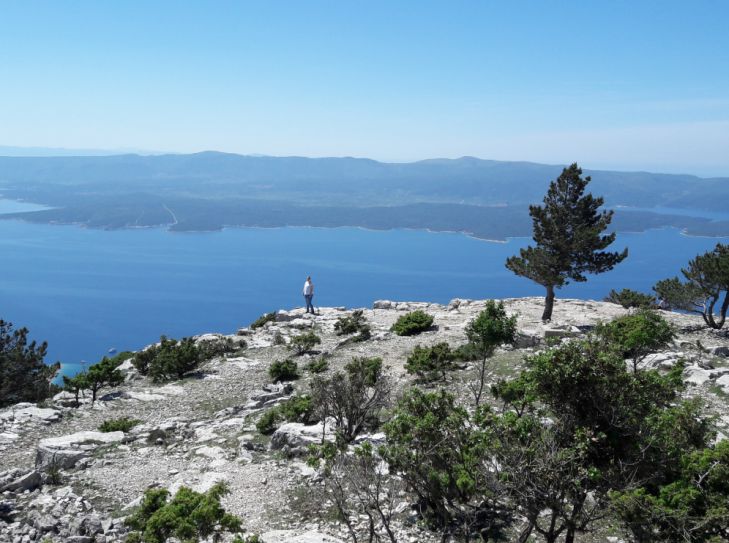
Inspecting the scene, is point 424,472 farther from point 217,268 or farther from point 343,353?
point 217,268

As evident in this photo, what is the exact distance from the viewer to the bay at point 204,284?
101m

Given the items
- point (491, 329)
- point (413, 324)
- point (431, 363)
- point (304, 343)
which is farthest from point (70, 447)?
point (413, 324)

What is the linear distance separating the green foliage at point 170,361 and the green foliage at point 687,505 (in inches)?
750

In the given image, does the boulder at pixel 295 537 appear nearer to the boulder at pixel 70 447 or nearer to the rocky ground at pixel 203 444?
the rocky ground at pixel 203 444

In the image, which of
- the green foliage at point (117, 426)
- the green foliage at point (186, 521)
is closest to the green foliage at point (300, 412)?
the green foliage at point (117, 426)

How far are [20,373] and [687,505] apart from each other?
73.3 feet

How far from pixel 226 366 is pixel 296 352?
3.33m

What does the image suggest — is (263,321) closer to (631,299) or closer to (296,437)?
(296,437)

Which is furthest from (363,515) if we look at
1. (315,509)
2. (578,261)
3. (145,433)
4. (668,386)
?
(578,261)

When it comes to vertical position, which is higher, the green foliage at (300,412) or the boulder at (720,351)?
the boulder at (720,351)

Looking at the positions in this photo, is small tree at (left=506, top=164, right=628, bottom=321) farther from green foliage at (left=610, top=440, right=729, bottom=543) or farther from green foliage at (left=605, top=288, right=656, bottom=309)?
green foliage at (left=610, top=440, right=729, bottom=543)

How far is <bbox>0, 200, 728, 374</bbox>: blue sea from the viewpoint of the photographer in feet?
331

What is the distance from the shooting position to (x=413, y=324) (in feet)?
85.6

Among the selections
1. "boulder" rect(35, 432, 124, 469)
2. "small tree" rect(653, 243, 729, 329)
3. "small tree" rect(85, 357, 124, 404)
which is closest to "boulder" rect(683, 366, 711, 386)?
"small tree" rect(653, 243, 729, 329)
